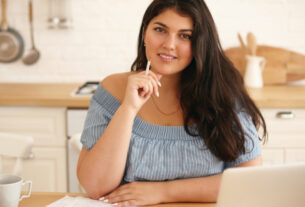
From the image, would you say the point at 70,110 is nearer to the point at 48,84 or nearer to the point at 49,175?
the point at 49,175

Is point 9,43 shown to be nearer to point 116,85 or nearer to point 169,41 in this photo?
point 116,85

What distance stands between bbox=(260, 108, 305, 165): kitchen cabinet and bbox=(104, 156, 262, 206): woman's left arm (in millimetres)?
1059

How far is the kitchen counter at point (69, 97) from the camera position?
212 centimetres

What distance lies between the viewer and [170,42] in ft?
4.04

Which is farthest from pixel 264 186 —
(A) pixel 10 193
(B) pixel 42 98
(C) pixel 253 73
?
(C) pixel 253 73

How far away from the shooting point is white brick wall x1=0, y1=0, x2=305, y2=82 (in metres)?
2.64

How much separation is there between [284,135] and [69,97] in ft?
3.92

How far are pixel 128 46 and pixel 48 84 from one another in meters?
0.60

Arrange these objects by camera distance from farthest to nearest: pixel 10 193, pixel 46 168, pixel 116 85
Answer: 1. pixel 46 168
2. pixel 116 85
3. pixel 10 193

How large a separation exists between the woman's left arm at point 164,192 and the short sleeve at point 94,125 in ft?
0.71

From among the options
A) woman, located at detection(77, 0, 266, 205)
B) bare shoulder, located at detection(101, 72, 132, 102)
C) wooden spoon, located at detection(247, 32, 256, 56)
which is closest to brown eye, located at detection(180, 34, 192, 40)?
woman, located at detection(77, 0, 266, 205)

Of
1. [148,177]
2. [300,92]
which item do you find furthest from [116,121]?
[300,92]

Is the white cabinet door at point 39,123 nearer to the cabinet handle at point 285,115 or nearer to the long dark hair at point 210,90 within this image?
the long dark hair at point 210,90

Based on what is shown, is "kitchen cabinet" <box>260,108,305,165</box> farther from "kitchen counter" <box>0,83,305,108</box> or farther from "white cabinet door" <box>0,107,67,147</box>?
"white cabinet door" <box>0,107,67,147</box>
